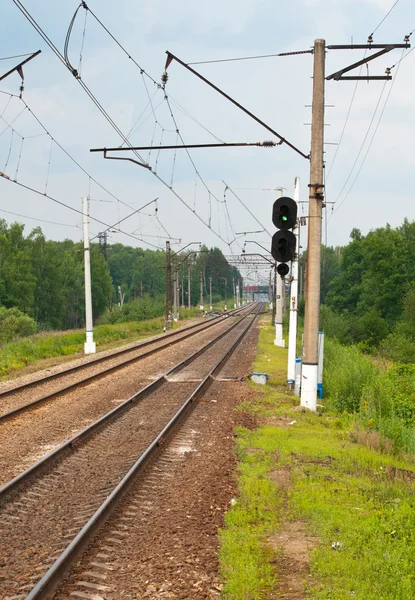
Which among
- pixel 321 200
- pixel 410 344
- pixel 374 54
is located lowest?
pixel 410 344

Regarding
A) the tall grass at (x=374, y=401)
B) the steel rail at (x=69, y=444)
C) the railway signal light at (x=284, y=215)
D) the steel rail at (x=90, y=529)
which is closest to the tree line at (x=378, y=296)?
the tall grass at (x=374, y=401)

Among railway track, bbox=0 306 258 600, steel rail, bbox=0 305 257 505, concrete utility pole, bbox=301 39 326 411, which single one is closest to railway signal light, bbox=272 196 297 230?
concrete utility pole, bbox=301 39 326 411

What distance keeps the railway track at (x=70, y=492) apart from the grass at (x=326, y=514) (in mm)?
1390

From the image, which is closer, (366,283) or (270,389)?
(270,389)

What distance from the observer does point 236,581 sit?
5.39m

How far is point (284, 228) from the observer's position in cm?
1308

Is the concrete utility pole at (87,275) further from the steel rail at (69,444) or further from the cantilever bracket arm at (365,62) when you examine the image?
the cantilever bracket arm at (365,62)

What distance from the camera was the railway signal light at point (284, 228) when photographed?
42.3ft

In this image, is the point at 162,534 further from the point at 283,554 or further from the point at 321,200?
the point at 321,200

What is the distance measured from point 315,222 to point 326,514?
7889 mm

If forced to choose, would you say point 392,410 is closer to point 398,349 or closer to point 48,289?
point 398,349

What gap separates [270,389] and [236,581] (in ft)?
40.3

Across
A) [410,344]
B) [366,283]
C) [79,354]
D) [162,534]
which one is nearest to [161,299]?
[366,283]

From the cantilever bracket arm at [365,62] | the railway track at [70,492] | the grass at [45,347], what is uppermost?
the cantilever bracket arm at [365,62]
